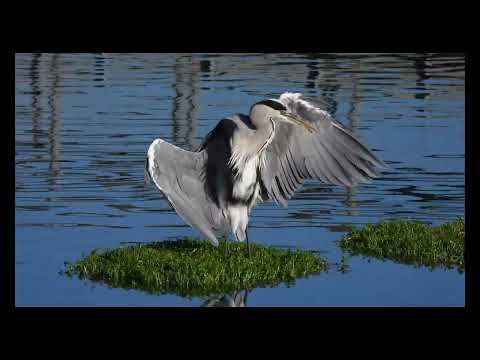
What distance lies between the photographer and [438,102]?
69.8 feet

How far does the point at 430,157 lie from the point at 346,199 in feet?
10.9

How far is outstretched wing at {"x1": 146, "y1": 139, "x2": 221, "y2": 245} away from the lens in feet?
30.0

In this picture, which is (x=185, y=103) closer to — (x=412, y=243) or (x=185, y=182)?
(x=412, y=243)

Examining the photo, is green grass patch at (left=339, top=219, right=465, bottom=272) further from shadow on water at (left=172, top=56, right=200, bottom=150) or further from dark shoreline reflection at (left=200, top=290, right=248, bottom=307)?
shadow on water at (left=172, top=56, right=200, bottom=150)

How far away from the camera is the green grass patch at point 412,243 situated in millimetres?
9953

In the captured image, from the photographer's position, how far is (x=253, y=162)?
982 cm

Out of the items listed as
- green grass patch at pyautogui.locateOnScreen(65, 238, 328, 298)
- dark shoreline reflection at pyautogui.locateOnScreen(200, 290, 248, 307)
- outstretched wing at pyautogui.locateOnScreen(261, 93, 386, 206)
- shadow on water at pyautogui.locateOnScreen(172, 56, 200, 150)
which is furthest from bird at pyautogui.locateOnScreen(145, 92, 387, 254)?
shadow on water at pyautogui.locateOnScreen(172, 56, 200, 150)

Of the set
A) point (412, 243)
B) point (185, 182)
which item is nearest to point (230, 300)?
point (185, 182)

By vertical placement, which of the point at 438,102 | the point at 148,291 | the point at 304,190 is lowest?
the point at 148,291

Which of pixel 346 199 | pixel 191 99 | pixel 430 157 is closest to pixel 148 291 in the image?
pixel 346 199

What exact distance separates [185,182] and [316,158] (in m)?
1.47

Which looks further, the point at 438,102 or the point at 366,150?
the point at 438,102

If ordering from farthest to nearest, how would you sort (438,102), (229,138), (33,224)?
1. (438,102)
2. (33,224)
3. (229,138)

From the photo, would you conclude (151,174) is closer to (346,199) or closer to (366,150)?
(366,150)
